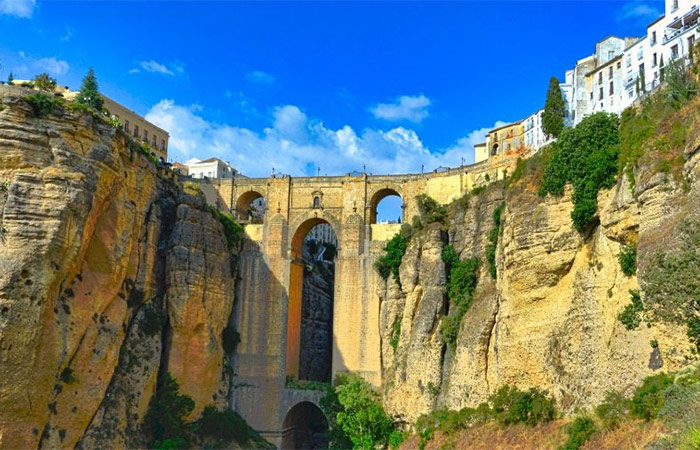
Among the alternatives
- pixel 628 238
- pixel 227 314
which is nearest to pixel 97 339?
pixel 227 314

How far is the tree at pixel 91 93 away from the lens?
4687 centimetres

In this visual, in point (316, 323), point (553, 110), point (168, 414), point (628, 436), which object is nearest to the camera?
point (628, 436)

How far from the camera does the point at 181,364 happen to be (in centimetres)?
4209

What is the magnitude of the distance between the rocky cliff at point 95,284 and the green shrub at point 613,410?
2119 cm

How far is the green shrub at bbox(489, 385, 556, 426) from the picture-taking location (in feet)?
98.1

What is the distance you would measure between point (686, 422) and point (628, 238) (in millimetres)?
10275

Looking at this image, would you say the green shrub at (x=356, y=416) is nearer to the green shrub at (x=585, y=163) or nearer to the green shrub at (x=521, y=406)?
the green shrub at (x=521, y=406)

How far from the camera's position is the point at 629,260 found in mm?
27016

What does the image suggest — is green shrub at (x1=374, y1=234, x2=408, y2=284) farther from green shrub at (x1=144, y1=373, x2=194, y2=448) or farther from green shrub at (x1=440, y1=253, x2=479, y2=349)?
green shrub at (x1=144, y1=373, x2=194, y2=448)

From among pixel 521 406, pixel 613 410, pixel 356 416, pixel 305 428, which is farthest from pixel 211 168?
pixel 613 410

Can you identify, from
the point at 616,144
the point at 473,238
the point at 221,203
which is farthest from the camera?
the point at 221,203

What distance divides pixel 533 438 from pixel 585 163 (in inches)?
414

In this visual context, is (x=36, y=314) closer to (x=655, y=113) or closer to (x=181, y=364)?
(x=181, y=364)

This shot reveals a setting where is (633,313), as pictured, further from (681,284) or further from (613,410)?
(681,284)
